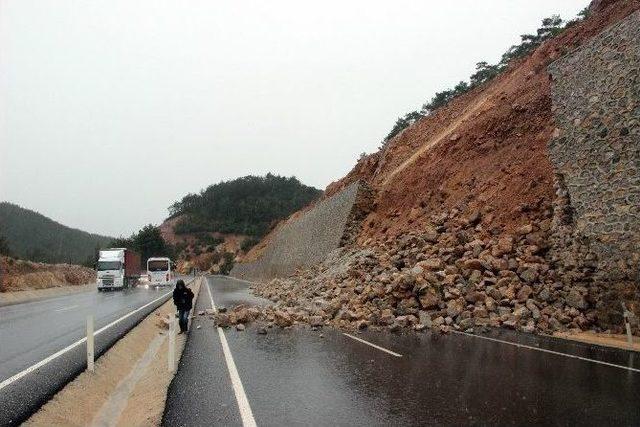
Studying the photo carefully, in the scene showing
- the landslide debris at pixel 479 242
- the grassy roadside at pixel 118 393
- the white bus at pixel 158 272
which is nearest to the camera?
the grassy roadside at pixel 118 393

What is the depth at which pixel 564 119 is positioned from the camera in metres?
17.1

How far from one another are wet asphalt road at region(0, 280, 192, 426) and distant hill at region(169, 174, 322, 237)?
102m

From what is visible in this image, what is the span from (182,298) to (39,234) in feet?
545

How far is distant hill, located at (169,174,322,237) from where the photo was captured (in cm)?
13164

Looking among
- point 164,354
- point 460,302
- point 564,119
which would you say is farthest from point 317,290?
point 564,119

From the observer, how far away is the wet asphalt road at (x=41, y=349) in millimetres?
6568

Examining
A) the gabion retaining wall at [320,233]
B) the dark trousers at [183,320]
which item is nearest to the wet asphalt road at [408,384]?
the dark trousers at [183,320]

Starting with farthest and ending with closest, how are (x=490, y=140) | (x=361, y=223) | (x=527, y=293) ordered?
(x=361, y=223) → (x=490, y=140) → (x=527, y=293)

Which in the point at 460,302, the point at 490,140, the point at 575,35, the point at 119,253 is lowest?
the point at 460,302

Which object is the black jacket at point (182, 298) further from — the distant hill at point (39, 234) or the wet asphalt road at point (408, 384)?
the distant hill at point (39, 234)

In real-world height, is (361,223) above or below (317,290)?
above

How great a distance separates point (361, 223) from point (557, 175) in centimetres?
1541

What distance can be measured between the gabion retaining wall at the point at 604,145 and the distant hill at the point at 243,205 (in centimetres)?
10465

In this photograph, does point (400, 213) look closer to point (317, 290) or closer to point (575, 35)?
point (317, 290)
